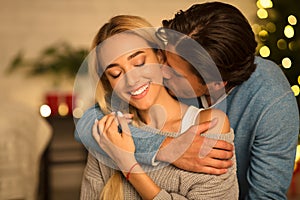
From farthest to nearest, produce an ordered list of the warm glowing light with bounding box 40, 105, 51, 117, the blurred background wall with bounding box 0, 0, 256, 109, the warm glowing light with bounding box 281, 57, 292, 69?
1. the blurred background wall with bounding box 0, 0, 256, 109
2. the warm glowing light with bounding box 40, 105, 51, 117
3. the warm glowing light with bounding box 281, 57, 292, 69

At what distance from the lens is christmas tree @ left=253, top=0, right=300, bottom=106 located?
4.54ft

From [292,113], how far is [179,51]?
20cm

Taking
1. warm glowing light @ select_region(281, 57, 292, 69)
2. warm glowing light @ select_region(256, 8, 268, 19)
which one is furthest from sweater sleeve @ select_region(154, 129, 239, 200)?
warm glowing light @ select_region(281, 57, 292, 69)

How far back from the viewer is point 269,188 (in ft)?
2.34

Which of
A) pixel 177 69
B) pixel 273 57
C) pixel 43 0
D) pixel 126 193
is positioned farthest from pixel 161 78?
pixel 43 0

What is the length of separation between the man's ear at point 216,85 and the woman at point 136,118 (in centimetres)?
3

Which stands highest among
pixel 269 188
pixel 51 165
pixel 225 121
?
pixel 225 121

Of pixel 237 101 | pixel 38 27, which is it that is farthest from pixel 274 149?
pixel 38 27

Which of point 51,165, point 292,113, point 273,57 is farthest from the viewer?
point 51,165

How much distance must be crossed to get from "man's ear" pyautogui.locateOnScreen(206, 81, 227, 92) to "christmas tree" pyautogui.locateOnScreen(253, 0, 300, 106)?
741 mm

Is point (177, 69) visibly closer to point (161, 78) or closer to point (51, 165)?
point (161, 78)

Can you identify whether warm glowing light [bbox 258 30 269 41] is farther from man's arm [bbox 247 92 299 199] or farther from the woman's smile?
the woman's smile

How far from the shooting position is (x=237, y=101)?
28.9 inches

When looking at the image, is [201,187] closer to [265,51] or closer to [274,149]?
[274,149]
